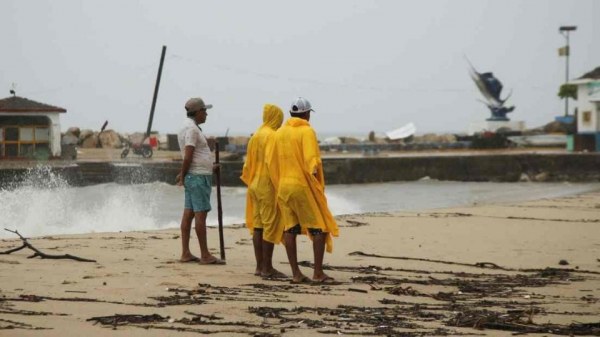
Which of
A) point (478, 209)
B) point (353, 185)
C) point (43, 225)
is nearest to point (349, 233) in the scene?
point (478, 209)

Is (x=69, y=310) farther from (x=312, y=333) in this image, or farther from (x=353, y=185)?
(x=353, y=185)

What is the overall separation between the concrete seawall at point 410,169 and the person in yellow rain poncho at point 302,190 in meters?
28.2

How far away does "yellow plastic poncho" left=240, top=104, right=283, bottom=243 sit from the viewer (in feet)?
30.2

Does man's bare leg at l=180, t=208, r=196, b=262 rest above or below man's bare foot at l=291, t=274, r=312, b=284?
above

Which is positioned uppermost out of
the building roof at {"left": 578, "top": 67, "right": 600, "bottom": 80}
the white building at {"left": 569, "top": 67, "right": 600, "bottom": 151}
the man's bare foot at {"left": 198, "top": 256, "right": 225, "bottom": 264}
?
the building roof at {"left": 578, "top": 67, "right": 600, "bottom": 80}

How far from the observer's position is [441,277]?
945cm

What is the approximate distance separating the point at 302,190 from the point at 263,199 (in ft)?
1.67

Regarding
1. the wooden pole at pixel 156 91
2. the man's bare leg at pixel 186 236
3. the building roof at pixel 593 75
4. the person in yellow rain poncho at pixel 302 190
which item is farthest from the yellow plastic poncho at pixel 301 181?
the building roof at pixel 593 75

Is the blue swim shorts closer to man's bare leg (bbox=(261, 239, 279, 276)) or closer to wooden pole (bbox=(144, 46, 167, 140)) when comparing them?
man's bare leg (bbox=(261, 239, 279, 276))

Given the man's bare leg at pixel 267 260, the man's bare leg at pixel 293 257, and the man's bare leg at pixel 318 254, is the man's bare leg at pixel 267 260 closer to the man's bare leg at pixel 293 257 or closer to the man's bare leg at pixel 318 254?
the man's bare leg at pixel 293 257

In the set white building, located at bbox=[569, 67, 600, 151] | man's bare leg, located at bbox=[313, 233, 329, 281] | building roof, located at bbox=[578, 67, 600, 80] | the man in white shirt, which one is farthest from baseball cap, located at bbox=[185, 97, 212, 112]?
building roof, located at bbox=[578, 67, 600, 80]

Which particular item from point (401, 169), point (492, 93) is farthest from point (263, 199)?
point (492, 93)

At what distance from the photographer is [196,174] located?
9.95 meters

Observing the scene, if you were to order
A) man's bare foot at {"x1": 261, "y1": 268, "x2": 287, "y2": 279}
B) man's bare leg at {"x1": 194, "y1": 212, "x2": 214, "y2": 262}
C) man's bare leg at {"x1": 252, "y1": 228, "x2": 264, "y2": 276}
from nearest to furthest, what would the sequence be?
man's bare foot at {"x1": 261, "y1": 268, "x2": 287, "y2": 279}, man's bare leg at {"x1": 252, "y1": 228, "x2": 264, "y2": 276}, man's bare leg at {"x1": 194, "y1": 212, "x2": 214, "y2": 262}
